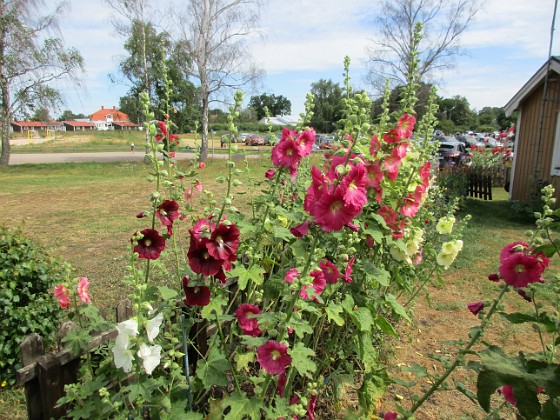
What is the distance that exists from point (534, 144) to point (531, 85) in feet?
4.72

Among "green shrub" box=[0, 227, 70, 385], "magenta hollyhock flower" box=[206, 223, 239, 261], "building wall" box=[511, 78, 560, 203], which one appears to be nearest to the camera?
"magenta hollyhock flower" box=[206, 223, 239, 261]

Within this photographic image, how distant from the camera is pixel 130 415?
146cm

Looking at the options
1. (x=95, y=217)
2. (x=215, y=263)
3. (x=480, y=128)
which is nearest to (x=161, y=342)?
(x=215, y=263)

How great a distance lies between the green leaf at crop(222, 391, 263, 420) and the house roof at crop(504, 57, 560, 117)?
399 inches

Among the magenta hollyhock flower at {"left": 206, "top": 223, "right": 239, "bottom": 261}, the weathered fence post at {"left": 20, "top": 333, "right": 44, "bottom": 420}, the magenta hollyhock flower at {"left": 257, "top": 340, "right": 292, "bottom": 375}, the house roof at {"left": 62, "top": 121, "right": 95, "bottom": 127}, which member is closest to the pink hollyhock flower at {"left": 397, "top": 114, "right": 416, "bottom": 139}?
the magenta hollyhock flower at {"left": 206, "top": 223, "right": 239, "bottom": 261}

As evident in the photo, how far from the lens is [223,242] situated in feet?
4.29

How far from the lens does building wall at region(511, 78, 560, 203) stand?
9.17m

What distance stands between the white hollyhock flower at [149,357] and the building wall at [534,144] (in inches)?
399

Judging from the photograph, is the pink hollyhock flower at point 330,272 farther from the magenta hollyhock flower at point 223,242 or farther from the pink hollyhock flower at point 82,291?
the pink hollyhock flower at point 82,291

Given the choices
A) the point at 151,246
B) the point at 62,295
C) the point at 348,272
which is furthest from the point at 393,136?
the point at 62,295

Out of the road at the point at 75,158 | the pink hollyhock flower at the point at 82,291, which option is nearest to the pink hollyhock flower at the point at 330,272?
the pink hollyhock flower at the point at 82,291

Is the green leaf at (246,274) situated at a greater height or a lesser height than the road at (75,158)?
greater

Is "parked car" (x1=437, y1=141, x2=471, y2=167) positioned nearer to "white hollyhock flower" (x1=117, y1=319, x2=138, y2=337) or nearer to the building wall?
the building wall

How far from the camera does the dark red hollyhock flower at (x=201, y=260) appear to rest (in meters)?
1.29
